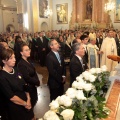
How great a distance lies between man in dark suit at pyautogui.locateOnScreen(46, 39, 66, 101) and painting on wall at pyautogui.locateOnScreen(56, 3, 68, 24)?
17.3 meters

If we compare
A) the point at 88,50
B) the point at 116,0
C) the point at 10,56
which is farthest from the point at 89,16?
the point at 10,56

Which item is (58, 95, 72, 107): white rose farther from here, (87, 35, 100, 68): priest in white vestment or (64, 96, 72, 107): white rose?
(87, 35, 100, 68): priest in white vestment

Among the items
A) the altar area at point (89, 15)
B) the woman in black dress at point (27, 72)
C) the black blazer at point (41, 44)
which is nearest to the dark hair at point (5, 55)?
the woman in black dress at point (27, 72)

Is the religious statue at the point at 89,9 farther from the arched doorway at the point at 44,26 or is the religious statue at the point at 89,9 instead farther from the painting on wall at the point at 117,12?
the arched doorway at the point at 44,26

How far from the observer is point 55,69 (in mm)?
3932

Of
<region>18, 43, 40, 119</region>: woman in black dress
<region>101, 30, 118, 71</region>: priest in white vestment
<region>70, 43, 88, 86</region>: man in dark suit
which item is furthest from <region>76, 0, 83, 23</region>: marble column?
<region>18, 43, 40, 119</region>: woman in black dress

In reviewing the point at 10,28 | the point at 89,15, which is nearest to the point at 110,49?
the point at 89,15

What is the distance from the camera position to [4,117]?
130 inches

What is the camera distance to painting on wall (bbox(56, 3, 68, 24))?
67.9 ft

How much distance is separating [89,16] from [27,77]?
16.6 metres

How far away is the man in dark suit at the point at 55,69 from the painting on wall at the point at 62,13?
17.3 metres

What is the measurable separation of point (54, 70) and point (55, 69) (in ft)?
0.43

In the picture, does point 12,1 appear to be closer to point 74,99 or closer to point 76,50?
point 76,50

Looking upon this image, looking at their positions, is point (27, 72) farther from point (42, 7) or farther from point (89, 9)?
point (42, 7)
